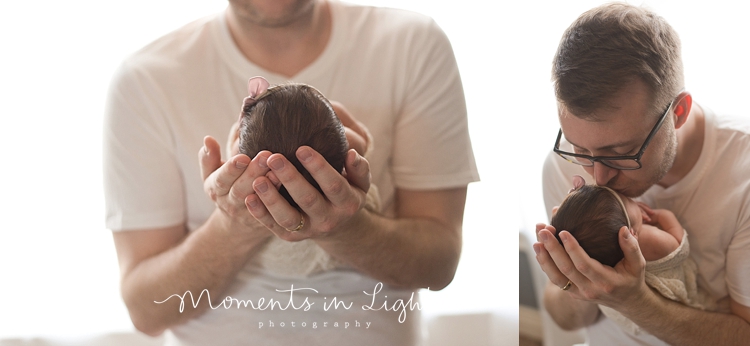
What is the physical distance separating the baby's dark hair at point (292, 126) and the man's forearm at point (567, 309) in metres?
0.57

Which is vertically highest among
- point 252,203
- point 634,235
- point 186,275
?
point 252,203

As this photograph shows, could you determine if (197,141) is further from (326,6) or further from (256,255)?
(326,6)

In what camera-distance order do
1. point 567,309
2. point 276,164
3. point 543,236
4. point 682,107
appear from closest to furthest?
1. point 276,164
2. point 543,236
3. point 682,107
4. point 567,309

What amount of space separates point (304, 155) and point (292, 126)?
53mm

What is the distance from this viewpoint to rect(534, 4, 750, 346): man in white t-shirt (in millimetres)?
774

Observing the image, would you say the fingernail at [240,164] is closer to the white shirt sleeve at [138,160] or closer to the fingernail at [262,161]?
the fingernail at [262,161]

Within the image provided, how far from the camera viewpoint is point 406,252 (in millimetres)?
938

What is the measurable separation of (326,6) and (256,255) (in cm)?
45

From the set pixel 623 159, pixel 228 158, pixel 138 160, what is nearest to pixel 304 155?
pixel 228 158

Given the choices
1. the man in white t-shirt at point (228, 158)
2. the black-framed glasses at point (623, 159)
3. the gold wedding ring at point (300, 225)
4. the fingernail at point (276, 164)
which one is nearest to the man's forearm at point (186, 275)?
the man in white t-shirt at point (228, 158)

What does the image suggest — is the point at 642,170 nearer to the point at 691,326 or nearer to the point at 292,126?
the point at 691,326

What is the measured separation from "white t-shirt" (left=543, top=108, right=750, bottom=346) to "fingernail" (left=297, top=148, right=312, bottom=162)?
54cm

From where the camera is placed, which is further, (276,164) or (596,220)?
(596,220)

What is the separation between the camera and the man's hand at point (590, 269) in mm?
747
